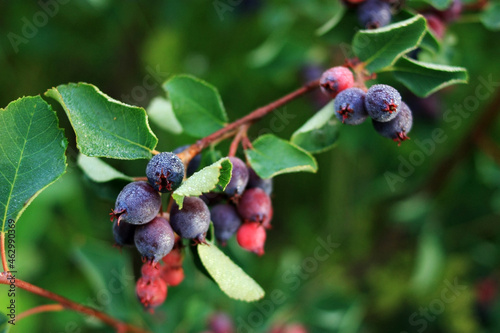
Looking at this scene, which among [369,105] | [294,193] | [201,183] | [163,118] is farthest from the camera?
[294,193]

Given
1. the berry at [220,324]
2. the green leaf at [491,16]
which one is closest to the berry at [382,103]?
the green leaf at [491,16]

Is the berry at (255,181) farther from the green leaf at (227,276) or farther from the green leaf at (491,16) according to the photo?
the green leaf at (491,16)

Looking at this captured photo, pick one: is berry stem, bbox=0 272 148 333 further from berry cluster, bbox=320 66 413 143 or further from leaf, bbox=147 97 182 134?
berry cluster, bbox=320 66 413 143

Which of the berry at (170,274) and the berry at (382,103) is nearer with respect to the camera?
the berry at (382,103)

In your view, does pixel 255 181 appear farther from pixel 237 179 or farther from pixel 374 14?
pixel 374 14

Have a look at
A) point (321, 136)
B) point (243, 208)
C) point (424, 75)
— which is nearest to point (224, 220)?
point (243, 208)

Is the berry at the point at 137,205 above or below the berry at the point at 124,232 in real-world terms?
above

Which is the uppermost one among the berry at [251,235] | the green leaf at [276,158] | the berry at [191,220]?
the berry at [191,220]

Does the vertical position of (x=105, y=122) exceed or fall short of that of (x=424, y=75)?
it exceeds it
